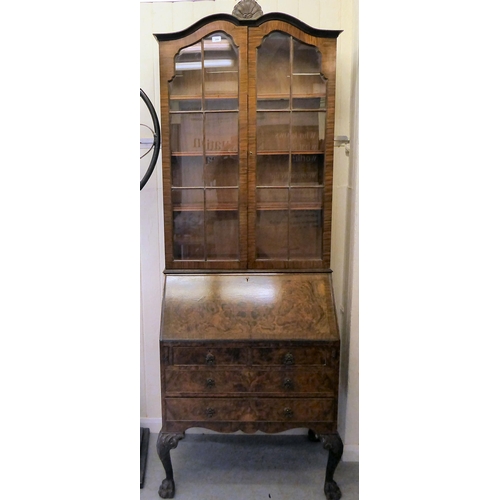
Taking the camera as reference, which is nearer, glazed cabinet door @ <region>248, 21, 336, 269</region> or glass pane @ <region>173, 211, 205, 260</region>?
glazed cabinet door @ <region>248, 21, 336, 269</region>

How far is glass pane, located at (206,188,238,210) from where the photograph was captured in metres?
1.48

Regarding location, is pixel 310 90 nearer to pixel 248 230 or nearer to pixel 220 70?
pixel 220 70

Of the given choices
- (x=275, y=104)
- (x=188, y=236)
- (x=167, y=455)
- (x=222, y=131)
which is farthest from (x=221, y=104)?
(x=167, y=455)

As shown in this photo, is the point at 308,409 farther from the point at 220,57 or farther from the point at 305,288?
the point at 220,57

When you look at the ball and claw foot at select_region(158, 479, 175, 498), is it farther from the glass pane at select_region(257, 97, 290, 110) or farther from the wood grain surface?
the glass pane at select_region(257, 97, 290, 110)

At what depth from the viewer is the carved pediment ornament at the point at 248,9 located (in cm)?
133

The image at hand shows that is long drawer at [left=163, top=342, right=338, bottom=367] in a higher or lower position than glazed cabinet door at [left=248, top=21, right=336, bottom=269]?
lower

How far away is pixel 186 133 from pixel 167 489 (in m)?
1.41

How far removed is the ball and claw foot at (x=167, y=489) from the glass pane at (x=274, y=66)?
5.09ft

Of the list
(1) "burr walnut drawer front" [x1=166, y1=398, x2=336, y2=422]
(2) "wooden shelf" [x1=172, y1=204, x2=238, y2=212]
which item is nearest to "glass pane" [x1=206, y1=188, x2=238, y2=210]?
(2) "wooden shelf" [x1=172, y1=204, x2=238, y2=212]

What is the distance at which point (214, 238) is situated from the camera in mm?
1511
